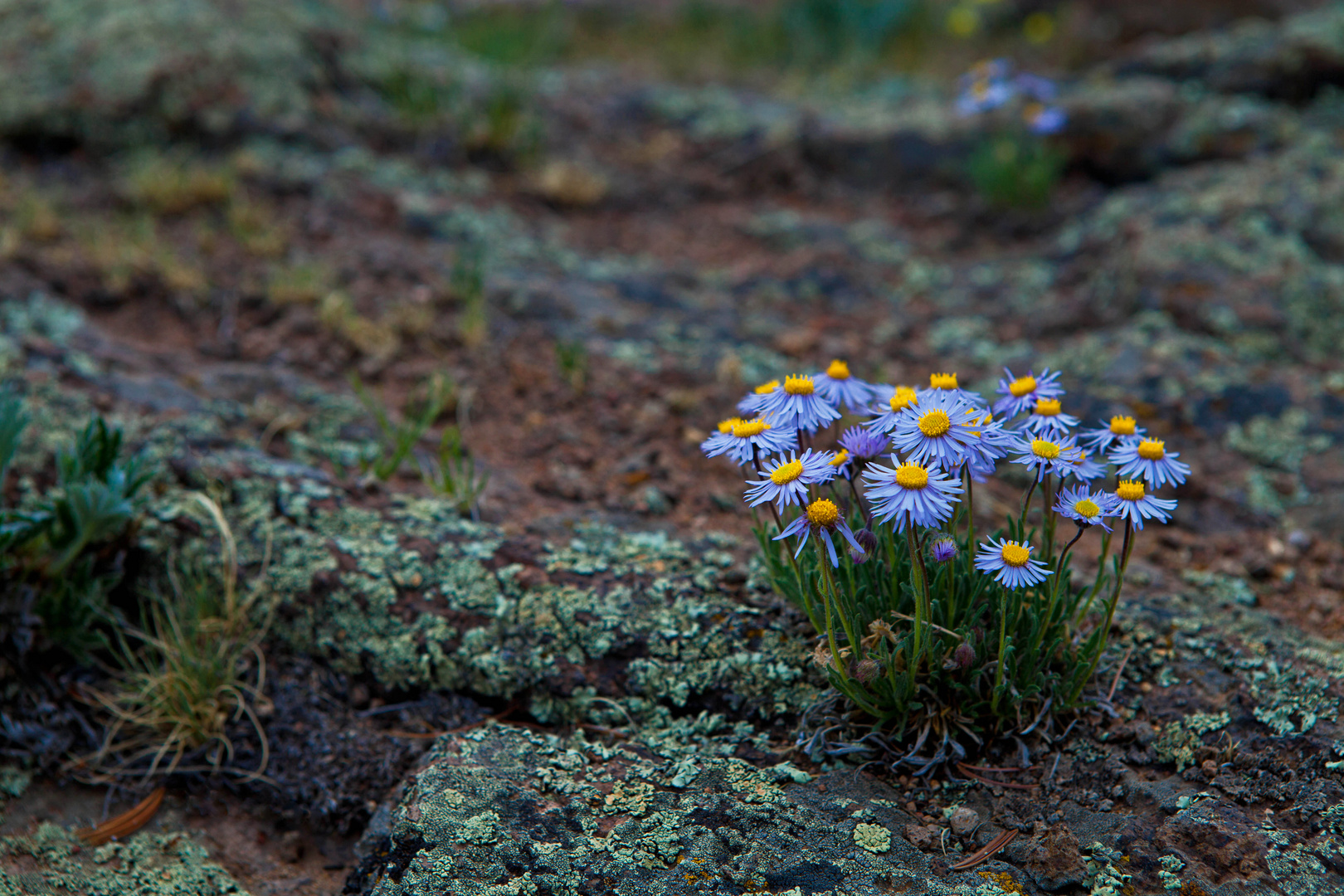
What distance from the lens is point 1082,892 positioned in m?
1.71

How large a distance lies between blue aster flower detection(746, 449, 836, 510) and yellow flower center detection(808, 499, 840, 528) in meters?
0.06

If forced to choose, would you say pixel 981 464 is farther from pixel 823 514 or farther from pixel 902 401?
pixel 823 514

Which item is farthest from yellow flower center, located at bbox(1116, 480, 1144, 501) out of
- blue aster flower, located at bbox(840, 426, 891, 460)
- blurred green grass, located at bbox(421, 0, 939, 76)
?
blurred green grass, located at bbox(421, 0, 939, 76)

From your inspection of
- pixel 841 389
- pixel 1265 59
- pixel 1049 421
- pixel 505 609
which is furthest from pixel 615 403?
pixel 1265 59

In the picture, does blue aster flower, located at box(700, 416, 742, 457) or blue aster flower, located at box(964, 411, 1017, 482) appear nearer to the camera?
blue aster flower, located at box(964, 411, 1017, 482)

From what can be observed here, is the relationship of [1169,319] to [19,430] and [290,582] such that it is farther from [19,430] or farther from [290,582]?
[19,430]

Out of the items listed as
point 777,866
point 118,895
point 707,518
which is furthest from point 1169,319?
point 118,895

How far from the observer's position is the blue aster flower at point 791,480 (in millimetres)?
1763

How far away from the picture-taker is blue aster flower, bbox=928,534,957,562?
1.78 meters

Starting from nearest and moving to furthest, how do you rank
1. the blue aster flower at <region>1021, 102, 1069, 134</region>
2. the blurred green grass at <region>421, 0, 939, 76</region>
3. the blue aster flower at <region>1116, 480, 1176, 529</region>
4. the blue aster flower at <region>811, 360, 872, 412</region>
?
the blue aster flower at <region>1116, 480, 1176, 529</region>, the blue aster flower at <region>811, 360, 872, 412</region>, the blue aster flower at <region>1021, 102, 1069, 134</region>, the blurred green grass at <region>421, 0, 939, 76</region>

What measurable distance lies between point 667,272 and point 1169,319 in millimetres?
1997

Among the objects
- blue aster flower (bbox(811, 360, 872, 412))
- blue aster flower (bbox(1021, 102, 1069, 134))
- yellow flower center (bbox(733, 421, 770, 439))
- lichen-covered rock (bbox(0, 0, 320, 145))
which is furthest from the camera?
lichen-covered rock (bbox(0, 0, 320, 145))

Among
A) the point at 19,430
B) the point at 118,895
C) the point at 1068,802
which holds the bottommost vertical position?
the point at 118,895

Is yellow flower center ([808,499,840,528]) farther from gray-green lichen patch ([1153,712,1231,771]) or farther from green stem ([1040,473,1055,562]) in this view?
gray-green lichen patch ([1153,712,1231,771])
